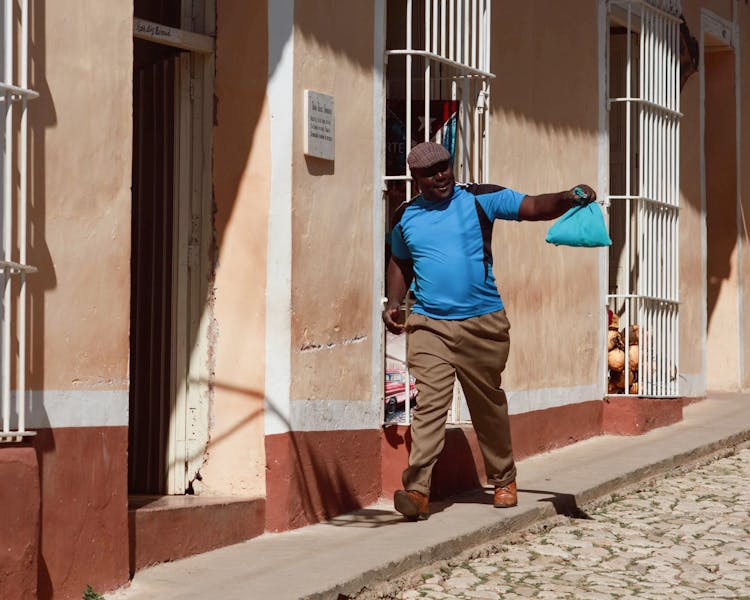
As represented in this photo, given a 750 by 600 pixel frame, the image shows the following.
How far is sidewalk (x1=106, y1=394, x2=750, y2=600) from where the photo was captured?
5.84m

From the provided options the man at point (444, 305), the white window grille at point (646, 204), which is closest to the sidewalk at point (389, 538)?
the man at point (444, 305)

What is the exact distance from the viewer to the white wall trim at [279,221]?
23.1ft

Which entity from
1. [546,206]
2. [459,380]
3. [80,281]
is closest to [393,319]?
[459,380]

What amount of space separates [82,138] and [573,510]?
3.59 meters

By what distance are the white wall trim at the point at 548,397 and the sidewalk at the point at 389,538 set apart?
0.31 m

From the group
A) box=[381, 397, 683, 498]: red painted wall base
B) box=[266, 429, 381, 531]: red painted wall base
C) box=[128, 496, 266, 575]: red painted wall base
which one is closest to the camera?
box=[128, 496, 266, 575]: red painted wall base

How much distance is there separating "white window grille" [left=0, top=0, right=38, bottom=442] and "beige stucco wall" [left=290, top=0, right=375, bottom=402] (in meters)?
1.95

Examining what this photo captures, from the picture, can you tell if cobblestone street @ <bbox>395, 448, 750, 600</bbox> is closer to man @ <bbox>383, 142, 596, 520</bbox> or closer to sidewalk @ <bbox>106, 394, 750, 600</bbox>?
sidewalk @ <bbox>106, 394, 750, 600</bbox>

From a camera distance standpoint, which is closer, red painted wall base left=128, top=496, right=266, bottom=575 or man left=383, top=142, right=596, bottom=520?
red painted wall base left=128, top=496, right=266, bottom=575

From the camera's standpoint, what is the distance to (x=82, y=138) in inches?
222

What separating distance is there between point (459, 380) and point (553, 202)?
108cm

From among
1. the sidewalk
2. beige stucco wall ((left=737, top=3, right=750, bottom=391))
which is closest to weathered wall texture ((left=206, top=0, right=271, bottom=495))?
the sidewalk

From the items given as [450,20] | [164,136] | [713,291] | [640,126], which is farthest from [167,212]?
[713,291]

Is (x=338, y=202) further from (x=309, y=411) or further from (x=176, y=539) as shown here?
(x=176, y=539)
